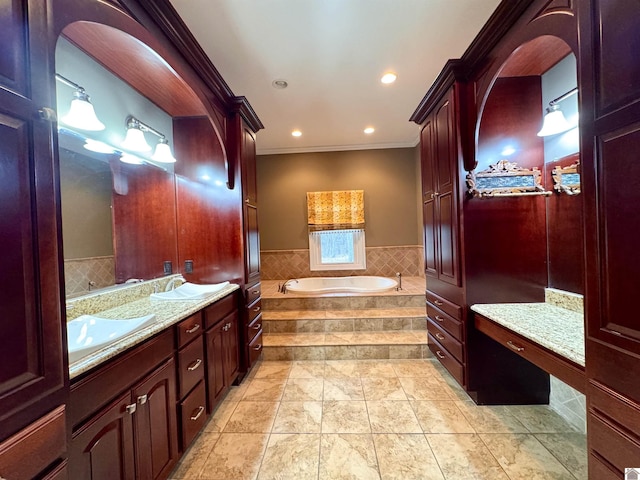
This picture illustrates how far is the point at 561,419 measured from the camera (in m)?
1.85

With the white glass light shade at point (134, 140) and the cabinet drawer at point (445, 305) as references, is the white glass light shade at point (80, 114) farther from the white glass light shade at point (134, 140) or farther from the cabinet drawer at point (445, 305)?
the cabinet drawer at point (445, 305)

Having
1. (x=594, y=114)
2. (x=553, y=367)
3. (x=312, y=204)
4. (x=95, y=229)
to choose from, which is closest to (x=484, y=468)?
(x=553, y=367)

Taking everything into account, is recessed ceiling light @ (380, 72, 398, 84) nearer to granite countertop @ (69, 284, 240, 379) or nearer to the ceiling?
the ceiling

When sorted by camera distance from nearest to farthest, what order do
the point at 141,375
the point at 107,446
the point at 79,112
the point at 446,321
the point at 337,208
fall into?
the point at 107,446, the point at 141,375, the point at 79,112, the point at 446,321, the point at 337,208

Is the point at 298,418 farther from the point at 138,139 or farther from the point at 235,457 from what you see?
the point at 138,139

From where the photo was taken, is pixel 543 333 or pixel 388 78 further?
pixel 388 78

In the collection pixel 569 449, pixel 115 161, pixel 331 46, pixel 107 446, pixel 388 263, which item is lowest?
pixel 569 449

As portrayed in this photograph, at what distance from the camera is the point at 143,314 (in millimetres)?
1594

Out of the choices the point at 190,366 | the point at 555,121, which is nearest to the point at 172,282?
the point at 190,366

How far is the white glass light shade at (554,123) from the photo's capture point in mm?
1736

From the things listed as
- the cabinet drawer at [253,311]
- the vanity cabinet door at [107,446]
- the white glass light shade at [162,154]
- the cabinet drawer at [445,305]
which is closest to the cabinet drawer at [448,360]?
the cabinet drawer at [445,305]

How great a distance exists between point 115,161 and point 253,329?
186 centimetres

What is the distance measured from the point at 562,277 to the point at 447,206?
0.91 m

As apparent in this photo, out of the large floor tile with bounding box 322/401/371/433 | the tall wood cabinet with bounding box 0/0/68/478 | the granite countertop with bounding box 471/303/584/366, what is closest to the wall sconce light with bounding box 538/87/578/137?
the granite countertop with bounding box 471/303/584/366
